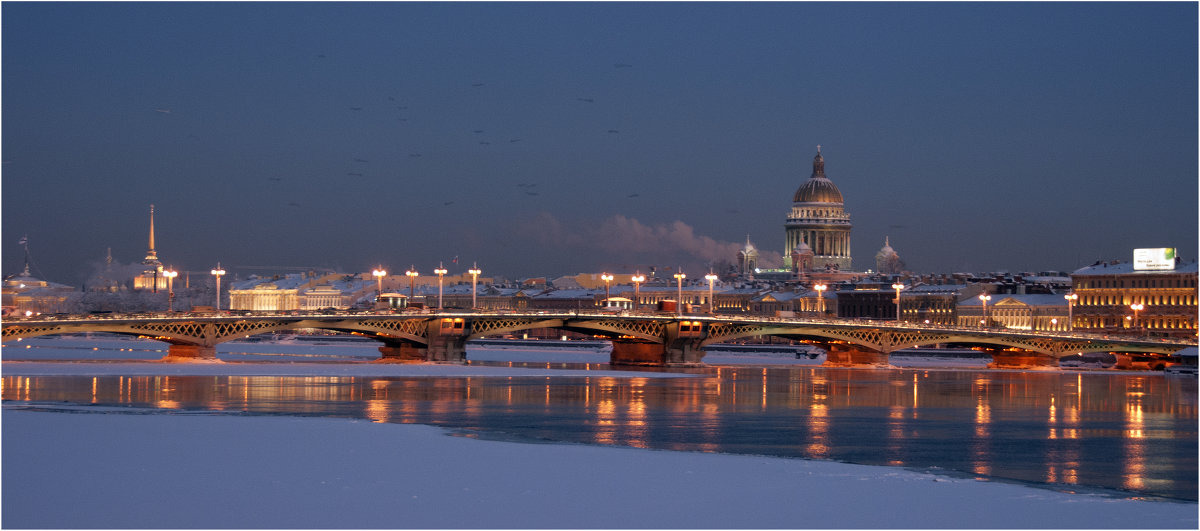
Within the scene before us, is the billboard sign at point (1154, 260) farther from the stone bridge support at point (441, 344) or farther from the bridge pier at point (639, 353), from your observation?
the stone bridge support at point (441, 344)

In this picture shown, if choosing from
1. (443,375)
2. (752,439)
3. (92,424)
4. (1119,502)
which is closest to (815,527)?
(1119,502)

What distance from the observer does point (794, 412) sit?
157 feet

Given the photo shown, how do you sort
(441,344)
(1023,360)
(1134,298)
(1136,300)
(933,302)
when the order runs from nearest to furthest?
(441,344), (1023,360), (1136,300), (1134,298), (933,302)

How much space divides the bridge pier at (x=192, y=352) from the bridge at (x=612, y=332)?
0.05m

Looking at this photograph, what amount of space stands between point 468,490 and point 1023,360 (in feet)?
277

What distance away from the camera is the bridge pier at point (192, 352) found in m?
83.9

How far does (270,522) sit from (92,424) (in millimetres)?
14916

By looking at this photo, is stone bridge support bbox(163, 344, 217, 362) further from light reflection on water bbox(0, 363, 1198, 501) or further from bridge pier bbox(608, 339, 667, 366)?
bridge pier bbox(608, 339, 667, 366)

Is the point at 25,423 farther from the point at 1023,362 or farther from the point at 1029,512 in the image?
the point at 1023,362

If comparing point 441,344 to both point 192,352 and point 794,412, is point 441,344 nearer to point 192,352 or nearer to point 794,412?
point 192,352

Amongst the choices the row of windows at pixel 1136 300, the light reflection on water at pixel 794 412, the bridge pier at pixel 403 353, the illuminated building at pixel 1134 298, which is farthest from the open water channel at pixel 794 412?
the row of windows at pixel 1136 300

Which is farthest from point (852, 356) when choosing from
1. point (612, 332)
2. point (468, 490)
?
point (468, 490)

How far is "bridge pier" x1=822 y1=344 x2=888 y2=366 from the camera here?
10181cm

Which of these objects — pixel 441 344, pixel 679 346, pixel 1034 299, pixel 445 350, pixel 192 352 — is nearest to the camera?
pixel 192 352
